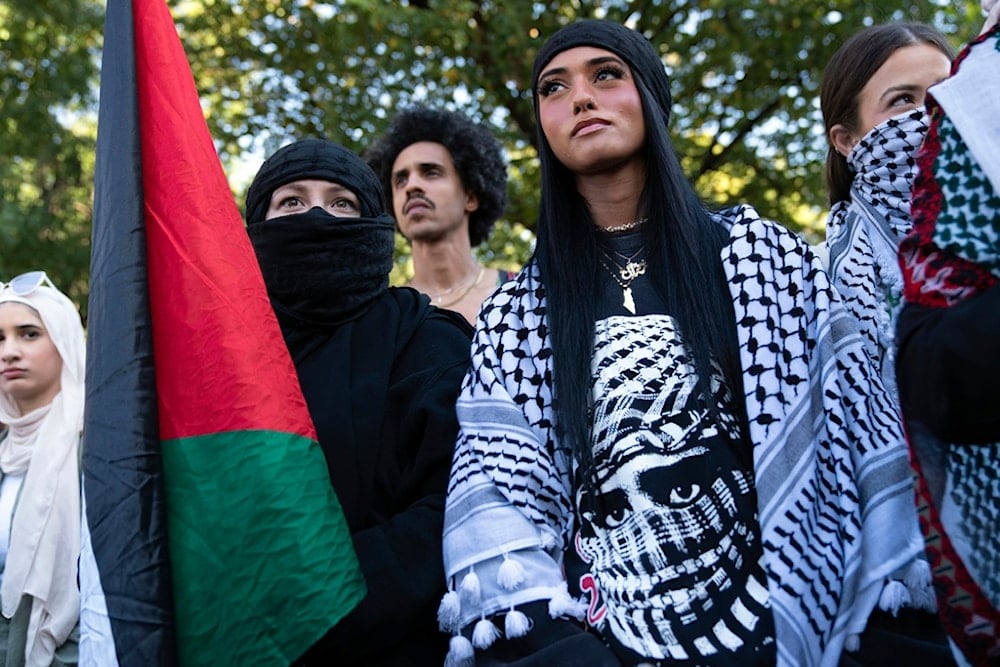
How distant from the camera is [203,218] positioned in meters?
2.57

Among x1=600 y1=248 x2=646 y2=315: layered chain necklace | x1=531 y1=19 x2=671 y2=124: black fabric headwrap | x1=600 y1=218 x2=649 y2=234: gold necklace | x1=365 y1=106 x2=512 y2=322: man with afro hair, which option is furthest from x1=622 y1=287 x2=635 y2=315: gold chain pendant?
x1=365 y1=106 x2=512 y2=322: man with afro hair

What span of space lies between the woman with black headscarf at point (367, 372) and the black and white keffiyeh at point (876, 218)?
107cm

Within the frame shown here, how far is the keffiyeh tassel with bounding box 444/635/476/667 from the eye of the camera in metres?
2.30

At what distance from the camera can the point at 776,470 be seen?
2.21 metres

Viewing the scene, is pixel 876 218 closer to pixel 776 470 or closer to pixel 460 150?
pixel 776 470

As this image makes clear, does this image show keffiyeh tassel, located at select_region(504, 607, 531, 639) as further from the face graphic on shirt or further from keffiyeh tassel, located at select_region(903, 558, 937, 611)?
keffiyeh tassel, located at select_region(903, 558, 937, 611)

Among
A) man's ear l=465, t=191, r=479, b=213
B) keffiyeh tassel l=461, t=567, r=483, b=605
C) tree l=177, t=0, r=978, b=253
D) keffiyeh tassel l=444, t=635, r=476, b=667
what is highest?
tree l=177, t=0, r=978, b=253

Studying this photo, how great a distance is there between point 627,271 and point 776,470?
68 cm

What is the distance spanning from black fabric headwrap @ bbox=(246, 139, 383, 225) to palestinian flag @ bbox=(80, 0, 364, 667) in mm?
437

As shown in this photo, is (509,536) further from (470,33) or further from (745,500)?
(470,33)

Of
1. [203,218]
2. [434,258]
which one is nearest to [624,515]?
[203,218]

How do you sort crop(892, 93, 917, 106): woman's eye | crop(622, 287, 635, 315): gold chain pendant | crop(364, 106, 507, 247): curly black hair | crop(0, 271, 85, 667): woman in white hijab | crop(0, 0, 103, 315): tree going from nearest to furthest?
crop(622, 287, 635, 315): gold chain pendant, crop(892, 93, 917, 106): woman's eye, crop(0, 271, 85, 667): woman in white hijab, crop(364, 106, 507, 247): curly black hair, crop(0, 0, 103, 315): tree

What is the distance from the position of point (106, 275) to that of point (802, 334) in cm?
163


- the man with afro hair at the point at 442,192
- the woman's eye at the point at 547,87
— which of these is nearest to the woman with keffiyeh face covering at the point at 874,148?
the woman's eye at the point at 547,87
